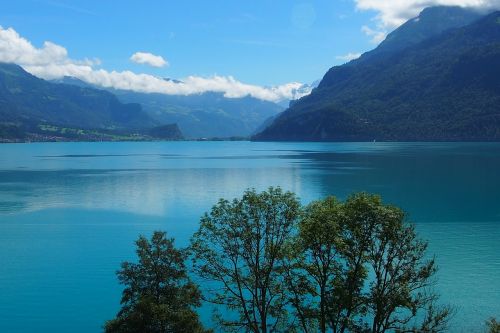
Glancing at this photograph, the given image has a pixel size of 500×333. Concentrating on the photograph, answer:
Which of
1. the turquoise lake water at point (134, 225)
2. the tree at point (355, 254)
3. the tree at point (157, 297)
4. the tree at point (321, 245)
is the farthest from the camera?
the turquoise lake water at point (134, 225)

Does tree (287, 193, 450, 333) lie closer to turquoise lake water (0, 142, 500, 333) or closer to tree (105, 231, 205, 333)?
tree (105, 231, 205, 333)

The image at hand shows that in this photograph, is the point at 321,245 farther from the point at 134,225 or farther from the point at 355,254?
the point at 134,225

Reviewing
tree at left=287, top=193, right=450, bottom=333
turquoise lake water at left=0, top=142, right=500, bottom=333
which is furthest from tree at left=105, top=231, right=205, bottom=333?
turquoise lake water at left=0, top=142, right=500, bottom=333

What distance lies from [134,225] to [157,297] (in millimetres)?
65450

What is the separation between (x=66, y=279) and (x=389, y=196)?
91.5 meters

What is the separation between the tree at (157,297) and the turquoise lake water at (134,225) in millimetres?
16630

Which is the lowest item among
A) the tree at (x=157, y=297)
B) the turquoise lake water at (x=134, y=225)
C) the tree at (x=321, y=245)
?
the turquoise lake water at (x=134, y=225)

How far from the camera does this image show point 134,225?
100 m

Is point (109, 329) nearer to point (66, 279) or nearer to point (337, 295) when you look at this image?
point (337, 295)

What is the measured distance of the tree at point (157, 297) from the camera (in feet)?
114

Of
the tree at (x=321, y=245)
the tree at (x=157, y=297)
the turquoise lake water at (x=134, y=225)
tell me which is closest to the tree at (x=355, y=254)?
the tree at (x=321, y=245)

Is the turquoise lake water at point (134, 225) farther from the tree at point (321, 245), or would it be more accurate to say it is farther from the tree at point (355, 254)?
the tree at point (321, 245)

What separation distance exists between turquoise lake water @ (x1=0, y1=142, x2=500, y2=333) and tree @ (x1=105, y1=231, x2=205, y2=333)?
1663cm

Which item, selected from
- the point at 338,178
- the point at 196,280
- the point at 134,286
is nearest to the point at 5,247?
the point at 196,280
